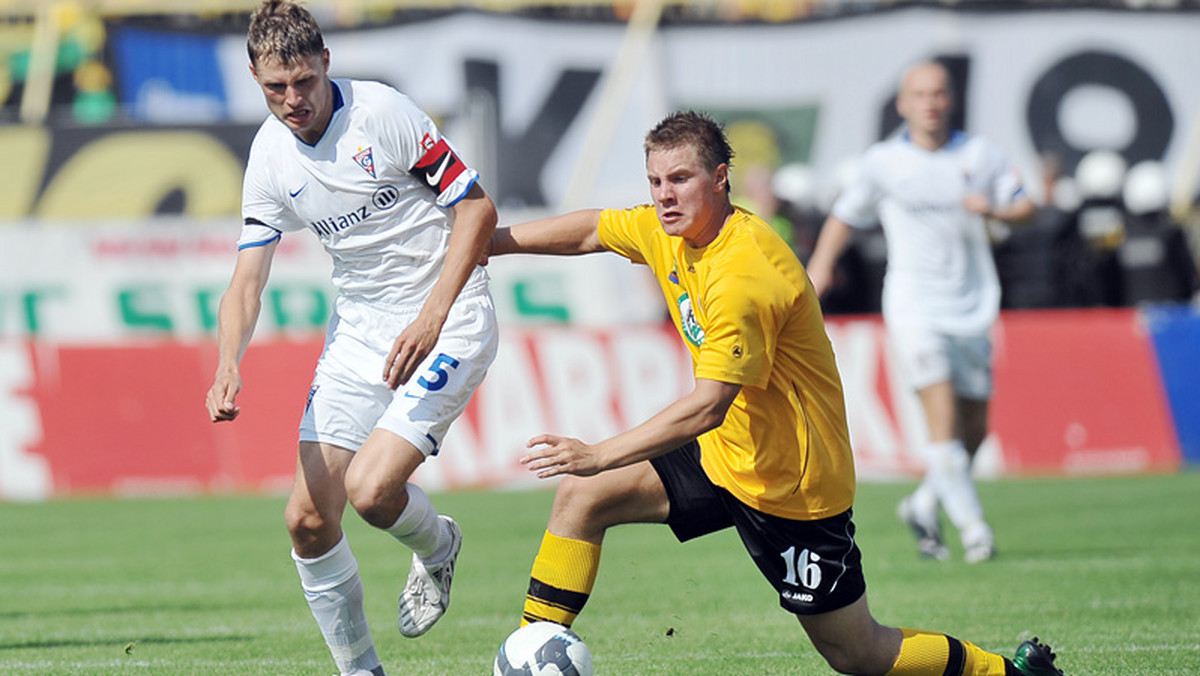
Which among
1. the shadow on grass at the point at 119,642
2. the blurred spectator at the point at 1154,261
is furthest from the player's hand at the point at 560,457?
the blurred spectator at the point at 1154,261

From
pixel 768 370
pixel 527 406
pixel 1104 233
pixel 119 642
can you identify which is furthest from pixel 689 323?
pixel 1104 233

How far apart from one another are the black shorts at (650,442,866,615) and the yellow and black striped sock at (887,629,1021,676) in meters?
0.29

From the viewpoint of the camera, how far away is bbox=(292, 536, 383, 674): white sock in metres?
6.18

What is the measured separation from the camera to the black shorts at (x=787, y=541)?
5484 mm

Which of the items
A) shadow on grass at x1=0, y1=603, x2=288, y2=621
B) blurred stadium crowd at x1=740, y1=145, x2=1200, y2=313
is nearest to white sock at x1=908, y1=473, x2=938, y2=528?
shadow on grass at x1=0, y1=603, x2=288, y2=621

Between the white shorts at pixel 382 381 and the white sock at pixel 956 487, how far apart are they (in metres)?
4.10

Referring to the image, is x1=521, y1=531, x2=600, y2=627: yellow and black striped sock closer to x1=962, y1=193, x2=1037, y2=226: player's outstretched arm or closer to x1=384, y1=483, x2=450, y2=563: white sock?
x1=384, y1=483, x2=450, y2=563: white sock

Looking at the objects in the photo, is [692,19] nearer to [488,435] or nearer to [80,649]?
[488,435]

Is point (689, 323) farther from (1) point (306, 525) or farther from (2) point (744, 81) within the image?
(2) point (744, 81)

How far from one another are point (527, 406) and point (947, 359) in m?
6.19

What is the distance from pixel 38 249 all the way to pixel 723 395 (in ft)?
47.5

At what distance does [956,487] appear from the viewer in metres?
9.85

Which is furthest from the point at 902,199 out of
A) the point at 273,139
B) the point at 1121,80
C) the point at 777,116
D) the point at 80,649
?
the point at 1121,80

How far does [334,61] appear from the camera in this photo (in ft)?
68.1
